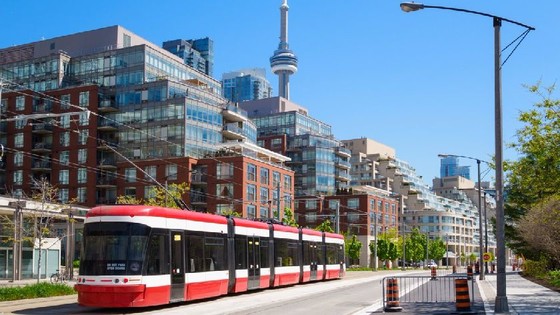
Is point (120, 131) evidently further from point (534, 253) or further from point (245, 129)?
point (534, 253)

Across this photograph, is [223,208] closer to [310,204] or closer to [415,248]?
[310,204]

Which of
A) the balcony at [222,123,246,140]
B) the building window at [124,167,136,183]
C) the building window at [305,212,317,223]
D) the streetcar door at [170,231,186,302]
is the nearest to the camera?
the streetcar door at [170,231,186,302]

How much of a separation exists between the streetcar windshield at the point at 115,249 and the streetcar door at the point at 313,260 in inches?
885

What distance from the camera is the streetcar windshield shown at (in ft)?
74.2

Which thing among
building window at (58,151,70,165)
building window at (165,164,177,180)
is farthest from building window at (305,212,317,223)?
building window at (58,151,70,165)

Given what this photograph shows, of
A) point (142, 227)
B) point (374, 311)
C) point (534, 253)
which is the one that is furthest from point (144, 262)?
point (534, 253)

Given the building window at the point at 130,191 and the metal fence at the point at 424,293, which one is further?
the building window at the point at 130,191

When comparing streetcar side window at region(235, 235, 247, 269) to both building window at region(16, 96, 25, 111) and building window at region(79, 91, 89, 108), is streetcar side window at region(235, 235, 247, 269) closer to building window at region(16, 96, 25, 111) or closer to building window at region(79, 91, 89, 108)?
building window at region(79, 91, 89, 108)

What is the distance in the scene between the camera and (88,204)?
97812mm

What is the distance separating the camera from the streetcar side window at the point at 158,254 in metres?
23.2

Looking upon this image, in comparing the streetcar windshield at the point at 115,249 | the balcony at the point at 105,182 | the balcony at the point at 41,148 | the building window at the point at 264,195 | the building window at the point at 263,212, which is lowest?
the streetcar windshield at the point at 115,249

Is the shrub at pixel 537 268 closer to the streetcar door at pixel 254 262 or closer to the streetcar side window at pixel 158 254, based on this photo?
the streetcar door at pixel 254 262

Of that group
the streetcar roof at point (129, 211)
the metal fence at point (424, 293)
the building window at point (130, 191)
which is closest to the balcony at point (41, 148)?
the building window at point (130, 191)

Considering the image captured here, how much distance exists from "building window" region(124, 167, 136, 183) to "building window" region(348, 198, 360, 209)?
50.7 meters
